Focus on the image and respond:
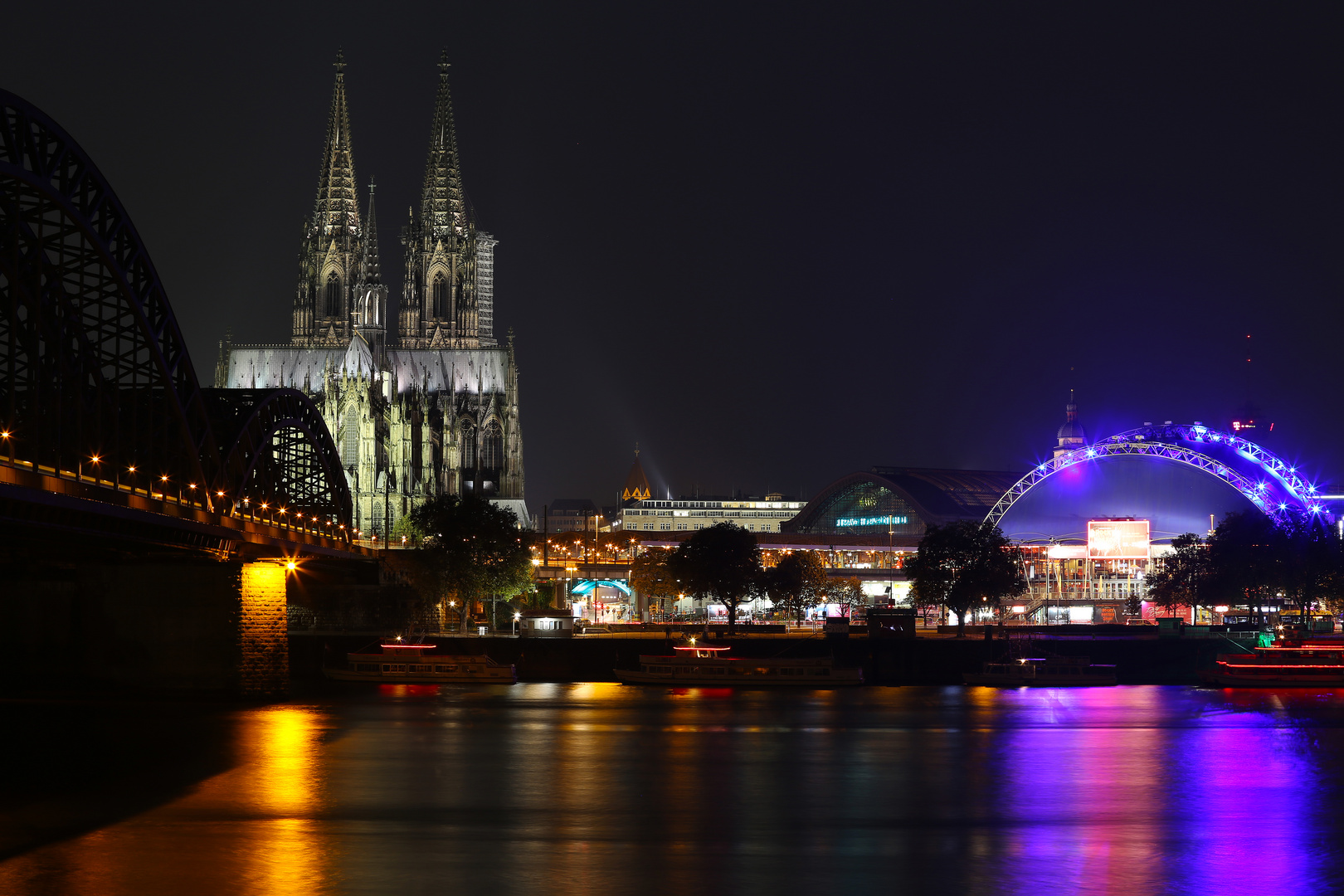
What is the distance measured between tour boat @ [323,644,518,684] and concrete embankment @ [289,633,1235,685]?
147 inches

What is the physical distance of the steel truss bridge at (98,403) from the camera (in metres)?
59.2

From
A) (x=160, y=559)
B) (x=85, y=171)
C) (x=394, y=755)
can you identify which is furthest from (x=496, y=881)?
(x=160, y=559)

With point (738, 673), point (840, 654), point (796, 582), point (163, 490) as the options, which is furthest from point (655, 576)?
point (163, 490)

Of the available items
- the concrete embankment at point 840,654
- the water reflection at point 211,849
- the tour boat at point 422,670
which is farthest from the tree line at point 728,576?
the water reflection at point 211,849

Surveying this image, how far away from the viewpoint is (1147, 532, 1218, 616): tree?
13962cm

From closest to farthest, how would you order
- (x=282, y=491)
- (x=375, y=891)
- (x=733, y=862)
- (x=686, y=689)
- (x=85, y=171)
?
(x=375, y=891)
(x=733, y=862)
(x=85, y=171)
(x=686, y=689)
(x=282, y=491)

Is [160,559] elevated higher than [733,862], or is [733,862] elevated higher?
[160,559]

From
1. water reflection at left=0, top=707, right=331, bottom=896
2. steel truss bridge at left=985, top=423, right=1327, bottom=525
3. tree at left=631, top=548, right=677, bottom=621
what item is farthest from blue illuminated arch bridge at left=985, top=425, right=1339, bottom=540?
water reflection at left=0, top=707, right=331, bottom=896

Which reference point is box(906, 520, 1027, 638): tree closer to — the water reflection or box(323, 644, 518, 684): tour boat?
box(323, 644, 518, 684): tour boat

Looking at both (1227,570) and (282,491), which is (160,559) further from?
(1227,570)

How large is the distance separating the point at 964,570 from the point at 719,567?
20687 mm

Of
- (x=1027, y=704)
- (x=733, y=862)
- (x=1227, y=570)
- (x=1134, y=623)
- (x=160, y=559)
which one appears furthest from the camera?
(x=1134, y=623)

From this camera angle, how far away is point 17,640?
287ft

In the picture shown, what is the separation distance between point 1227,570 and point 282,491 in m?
76.9
